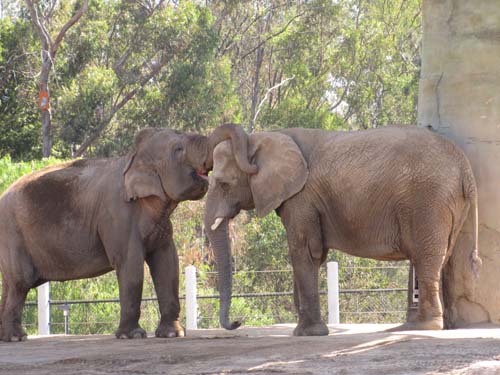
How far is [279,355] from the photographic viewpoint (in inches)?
324

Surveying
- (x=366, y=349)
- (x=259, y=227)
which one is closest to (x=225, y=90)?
(x=259, y=227)

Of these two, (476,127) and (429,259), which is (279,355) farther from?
(476,127)

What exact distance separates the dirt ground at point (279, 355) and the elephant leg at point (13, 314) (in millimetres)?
1228

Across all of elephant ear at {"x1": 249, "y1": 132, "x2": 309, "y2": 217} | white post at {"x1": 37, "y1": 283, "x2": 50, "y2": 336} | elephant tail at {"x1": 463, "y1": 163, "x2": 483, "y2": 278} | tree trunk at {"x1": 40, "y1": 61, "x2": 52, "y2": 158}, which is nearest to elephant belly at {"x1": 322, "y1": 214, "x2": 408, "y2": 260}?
elephant ear at {"x1": 249, "y1": 132, "x2": 309, "y2": 217}

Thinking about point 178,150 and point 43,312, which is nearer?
point 178,150

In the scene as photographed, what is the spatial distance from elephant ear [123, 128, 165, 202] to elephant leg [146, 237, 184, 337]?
610 mm

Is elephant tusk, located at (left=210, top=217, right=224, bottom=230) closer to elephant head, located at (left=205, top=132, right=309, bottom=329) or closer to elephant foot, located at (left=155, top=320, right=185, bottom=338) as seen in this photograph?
elephant head, located at (left=205, top=132, right=309, bottom=329)

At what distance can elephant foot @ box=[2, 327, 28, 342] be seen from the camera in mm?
11719

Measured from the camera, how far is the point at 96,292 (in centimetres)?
2000

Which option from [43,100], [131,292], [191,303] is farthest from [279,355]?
[43,100]

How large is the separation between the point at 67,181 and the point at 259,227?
14.1 metres

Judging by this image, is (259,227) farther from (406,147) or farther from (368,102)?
(406,147)

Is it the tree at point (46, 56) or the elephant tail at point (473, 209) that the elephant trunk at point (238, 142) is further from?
the tree at point (46, 56)

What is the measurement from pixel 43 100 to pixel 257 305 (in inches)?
304
